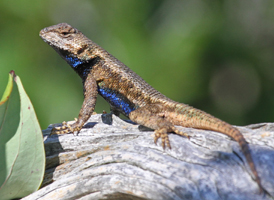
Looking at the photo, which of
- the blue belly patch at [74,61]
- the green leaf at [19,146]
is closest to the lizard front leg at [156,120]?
the green leaf at [19,146]

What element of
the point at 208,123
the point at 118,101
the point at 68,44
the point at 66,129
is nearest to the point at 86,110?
the point at 66,129

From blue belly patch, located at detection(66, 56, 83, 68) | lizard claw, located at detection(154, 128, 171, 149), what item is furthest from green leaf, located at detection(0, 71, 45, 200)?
blue belly patch, located at detection(66, 56, 83, 68)

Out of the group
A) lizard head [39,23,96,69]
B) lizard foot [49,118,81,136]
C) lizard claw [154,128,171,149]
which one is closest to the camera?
lizard claw [154,128,171,149]

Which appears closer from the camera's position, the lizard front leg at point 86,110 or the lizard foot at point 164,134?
the lizard foot at point 164,134

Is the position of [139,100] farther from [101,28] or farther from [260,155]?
[101,28]

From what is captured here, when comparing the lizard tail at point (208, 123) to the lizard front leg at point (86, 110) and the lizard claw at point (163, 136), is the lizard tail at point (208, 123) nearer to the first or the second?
the lizard claw at point (163, 136)

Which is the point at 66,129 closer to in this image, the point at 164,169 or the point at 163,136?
the point at 163,136

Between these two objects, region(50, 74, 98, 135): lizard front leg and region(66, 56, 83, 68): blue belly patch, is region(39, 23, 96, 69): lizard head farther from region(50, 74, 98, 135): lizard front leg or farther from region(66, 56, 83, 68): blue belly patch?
region(50, 74, 98, 135): lizard front leg

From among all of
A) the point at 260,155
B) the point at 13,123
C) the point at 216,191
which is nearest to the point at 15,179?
the point at 13,123
